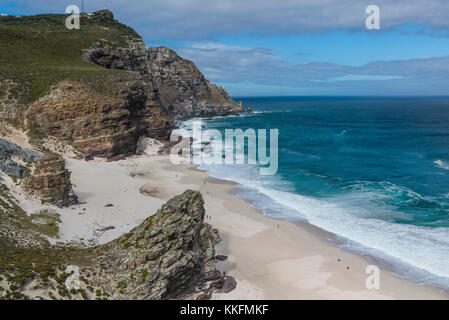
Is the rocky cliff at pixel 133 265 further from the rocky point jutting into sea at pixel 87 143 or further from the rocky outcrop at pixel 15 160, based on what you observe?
the rocky outcrop at pixel 15 160

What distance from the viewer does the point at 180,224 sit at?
20.9 m

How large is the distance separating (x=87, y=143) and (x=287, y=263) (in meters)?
39.4

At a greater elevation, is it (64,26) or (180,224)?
(64,26)

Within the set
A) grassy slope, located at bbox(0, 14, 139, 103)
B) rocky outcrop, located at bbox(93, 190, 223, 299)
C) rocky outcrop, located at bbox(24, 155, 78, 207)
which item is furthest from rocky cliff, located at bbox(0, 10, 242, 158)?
rocky outcrop, located at bbox(93, 190, 223, 299)

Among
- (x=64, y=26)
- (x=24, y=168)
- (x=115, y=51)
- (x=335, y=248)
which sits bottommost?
(x=335, y=248)

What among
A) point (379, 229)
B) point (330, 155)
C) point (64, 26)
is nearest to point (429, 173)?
point (330, 155)

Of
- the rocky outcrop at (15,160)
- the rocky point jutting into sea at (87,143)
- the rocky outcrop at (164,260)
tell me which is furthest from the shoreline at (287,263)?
the rocky outcrop at (15,160)

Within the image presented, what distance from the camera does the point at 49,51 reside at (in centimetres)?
→ 7450

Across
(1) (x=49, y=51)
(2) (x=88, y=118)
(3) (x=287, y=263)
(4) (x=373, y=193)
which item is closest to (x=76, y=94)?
(2) (x=88, y=118)

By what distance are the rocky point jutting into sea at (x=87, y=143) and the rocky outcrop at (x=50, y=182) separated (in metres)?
0.09

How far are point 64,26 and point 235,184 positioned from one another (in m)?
73.1

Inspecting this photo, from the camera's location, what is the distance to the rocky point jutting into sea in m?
18.6

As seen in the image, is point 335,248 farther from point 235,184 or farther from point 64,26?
point 64,26
